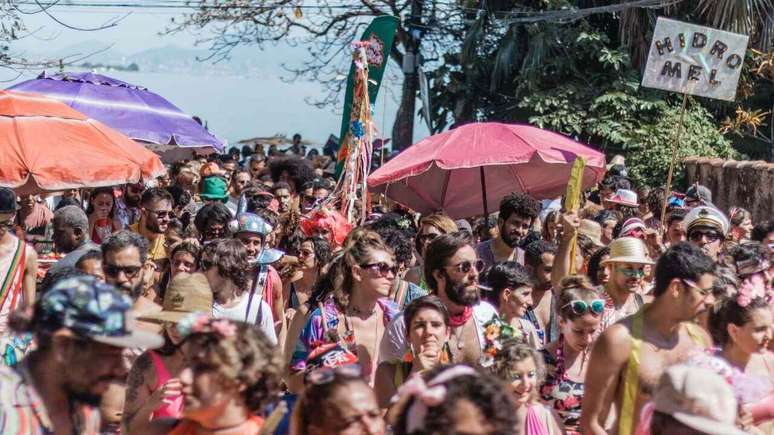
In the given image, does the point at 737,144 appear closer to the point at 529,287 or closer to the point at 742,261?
the point at 742,261

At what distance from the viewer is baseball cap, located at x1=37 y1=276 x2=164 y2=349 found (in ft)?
13.0

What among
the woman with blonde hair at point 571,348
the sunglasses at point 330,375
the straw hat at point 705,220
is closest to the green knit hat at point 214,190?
the straw hat at point 705,220

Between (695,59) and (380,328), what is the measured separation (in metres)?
6.27

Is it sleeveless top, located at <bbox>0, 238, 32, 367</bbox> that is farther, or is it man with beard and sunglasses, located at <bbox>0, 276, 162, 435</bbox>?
sleeveless top, located at <bbox>0, 238, 32, 367</bbox>

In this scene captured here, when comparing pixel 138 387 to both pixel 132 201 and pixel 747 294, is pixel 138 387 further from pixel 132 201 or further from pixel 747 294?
pixel 132 201

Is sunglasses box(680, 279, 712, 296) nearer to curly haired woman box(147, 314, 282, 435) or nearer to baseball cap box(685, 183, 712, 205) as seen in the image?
curly haired woman box(147, 314, 282, 435)

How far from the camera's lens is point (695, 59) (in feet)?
38.5

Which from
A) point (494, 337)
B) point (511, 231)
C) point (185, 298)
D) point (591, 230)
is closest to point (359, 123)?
point (591, 230)

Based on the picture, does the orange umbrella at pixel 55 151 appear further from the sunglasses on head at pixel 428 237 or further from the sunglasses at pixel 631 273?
the sunglasses at pixel 631 273

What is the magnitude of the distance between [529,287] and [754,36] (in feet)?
51.2

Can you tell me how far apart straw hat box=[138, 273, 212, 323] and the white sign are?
22.9ft

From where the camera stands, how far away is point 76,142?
30.0 ft

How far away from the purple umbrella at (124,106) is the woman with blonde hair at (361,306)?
6762mm

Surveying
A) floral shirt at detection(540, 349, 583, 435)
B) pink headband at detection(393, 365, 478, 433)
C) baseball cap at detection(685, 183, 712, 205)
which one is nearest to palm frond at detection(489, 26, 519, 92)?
baseball cap at detection(685, 183, 712, 205)
